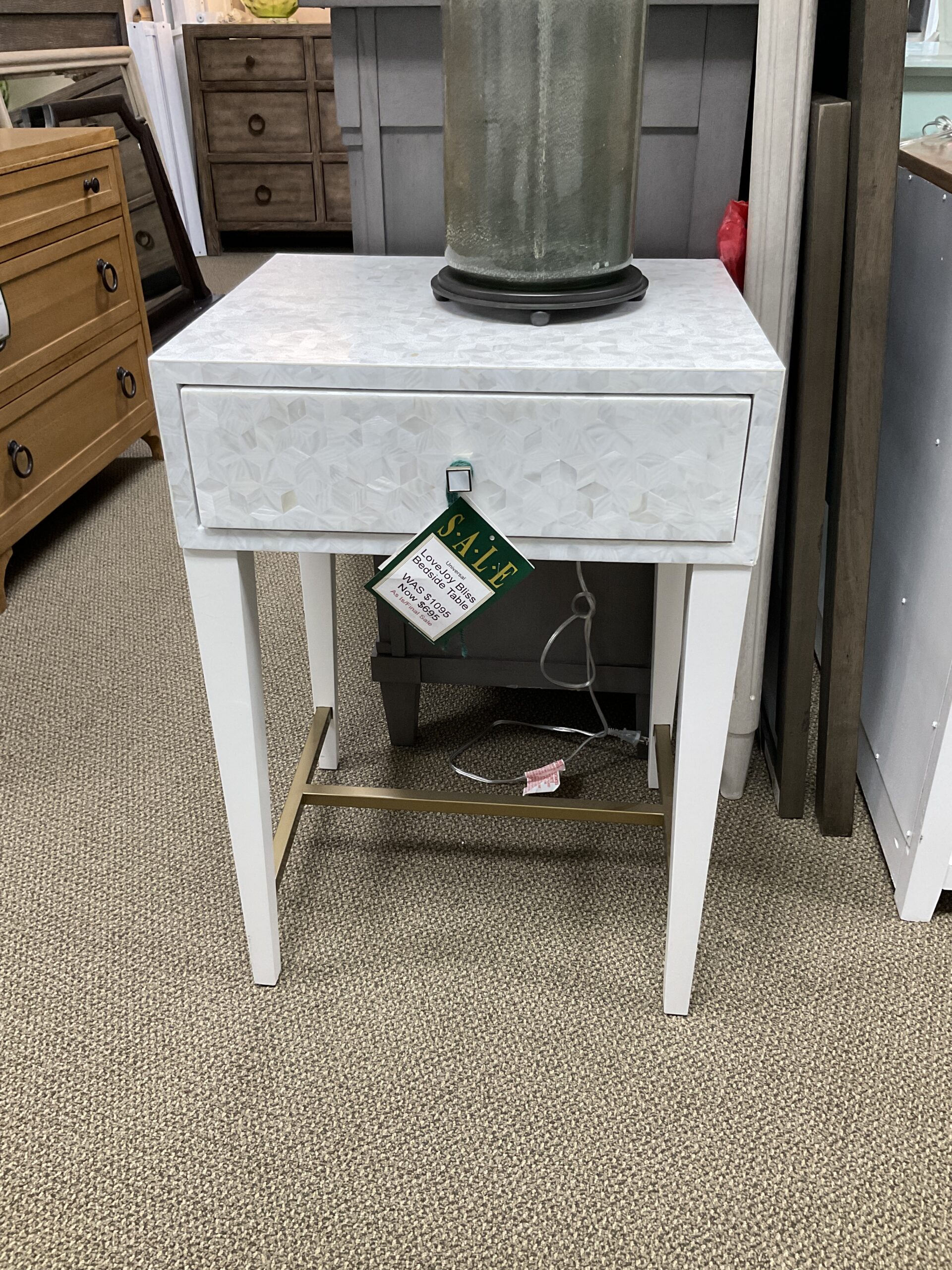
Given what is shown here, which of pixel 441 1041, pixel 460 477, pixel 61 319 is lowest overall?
pixel 441 1041

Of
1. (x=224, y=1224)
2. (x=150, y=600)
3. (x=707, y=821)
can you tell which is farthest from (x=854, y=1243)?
A: (x=150, y=600)

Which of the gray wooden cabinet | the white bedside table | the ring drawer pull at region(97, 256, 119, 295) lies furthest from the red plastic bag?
the ring drawer pull at region(97, 256, 119, 295)

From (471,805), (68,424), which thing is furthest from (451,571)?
(68,424)

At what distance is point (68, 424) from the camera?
196 centimetres

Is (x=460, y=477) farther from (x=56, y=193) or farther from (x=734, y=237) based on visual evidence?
(x=56, y=193)

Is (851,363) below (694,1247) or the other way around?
the other way around

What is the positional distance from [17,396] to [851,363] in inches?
55.0

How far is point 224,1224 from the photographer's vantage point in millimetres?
811

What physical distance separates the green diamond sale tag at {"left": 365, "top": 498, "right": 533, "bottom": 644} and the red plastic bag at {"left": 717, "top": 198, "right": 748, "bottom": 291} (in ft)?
1.52

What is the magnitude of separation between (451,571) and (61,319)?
1.45 metres

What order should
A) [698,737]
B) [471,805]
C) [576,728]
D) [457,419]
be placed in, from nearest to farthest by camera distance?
[457,419], [698,737], [471,805], [576,728]

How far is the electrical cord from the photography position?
4.05ft

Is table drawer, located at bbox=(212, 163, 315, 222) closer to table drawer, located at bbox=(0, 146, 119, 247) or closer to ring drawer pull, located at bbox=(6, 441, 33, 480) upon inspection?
table drawer, located at bbox=(0, 146, 119, 247)

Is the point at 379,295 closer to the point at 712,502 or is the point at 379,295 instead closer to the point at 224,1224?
the point at 712,502
